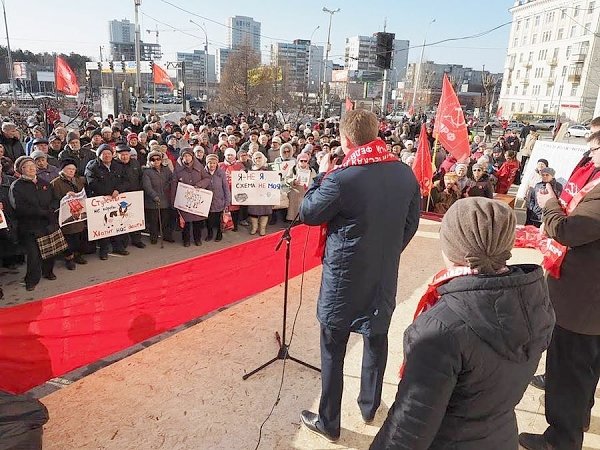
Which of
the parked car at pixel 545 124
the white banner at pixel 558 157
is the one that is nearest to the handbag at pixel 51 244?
the white banner at pixel 558 157

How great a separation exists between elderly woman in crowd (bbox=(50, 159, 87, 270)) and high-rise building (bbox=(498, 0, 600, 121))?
59934 mm

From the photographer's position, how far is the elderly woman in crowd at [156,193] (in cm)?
736

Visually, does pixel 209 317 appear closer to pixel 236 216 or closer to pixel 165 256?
pixel 165 256

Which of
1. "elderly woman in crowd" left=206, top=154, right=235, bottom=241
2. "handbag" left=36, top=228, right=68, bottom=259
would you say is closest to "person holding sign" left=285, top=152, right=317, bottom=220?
"elderly woman in crowd" left=206, top=154, right=235, bottom=241

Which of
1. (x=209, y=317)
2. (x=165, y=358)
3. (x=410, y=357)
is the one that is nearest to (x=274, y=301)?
(x=209, y=317)

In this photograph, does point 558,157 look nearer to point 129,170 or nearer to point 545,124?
point 129,170

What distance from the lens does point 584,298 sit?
2639 mm

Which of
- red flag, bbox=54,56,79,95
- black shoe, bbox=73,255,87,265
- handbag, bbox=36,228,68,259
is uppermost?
red flag, bbox=54,56,79,95

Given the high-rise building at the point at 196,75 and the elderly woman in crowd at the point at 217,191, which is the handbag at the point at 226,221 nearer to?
the elderly woman in crowd at the point at 217,191

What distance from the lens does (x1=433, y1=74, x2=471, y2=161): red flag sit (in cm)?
868

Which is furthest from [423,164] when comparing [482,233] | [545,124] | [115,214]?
[545,124]

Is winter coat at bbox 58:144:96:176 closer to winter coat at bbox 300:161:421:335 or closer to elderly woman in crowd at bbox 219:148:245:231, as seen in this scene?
elderly woman in crowd at bbox 219:148:245:231

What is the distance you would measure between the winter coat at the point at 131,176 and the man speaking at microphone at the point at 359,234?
527cm

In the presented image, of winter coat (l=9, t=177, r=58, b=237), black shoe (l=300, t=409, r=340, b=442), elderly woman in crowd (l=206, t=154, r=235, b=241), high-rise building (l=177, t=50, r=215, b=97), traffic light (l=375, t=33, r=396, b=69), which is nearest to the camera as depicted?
black shoe (l=300, t=409, r=340, b=442)
